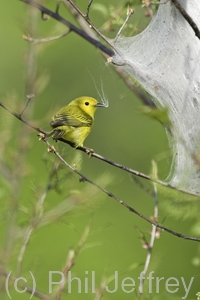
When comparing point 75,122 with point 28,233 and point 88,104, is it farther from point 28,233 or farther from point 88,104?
point 28,233

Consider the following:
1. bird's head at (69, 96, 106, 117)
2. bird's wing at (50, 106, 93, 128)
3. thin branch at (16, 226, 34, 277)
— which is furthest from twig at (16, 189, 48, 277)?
bird's head at (69, 96, 106, 117)

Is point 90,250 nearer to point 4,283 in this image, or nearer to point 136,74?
point 136,74

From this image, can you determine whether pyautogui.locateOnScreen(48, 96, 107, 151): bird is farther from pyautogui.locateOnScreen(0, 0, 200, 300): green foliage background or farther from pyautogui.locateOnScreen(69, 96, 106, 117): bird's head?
pyautogui.locateOnScreen(0, 0, 200, 300): green foliage background

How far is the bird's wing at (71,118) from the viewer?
13.1 ft

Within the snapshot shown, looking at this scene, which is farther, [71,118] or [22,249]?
[71,118]

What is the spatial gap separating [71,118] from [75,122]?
5 centimetres

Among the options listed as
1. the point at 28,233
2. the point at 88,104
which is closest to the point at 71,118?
the point at 88,104

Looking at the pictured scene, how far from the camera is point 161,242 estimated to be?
19.8 feet

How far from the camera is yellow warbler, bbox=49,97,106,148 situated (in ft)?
12.9

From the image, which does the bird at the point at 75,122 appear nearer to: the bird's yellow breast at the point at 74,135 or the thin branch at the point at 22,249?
the bird's yellow breast at the point at 74,135

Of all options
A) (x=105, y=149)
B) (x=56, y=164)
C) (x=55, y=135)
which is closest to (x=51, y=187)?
(x=56, y=164)

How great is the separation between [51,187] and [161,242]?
330cm

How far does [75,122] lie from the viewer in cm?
414

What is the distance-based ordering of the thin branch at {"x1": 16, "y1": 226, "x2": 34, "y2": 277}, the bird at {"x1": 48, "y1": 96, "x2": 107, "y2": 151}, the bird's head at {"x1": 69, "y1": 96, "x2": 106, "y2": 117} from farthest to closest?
the bird's head at {"x1": 69, "y1": 96, "x2": 106, "y2": 117}
the bird at {"x1": 48, "y1": 96, "x2": 107, "y2": 151}
the thin branch at {"x1": 16, "y1": 226, "x2": 34, "y2": 277}
